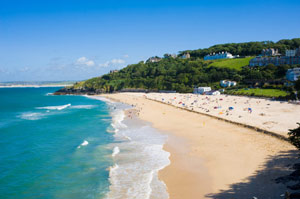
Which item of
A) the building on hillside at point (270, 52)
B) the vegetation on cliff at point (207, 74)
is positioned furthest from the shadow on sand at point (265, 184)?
the building on hillside at point (270, 52)

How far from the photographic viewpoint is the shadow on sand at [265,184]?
12516mm

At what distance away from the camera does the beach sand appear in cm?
1367

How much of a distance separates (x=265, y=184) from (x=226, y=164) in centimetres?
433

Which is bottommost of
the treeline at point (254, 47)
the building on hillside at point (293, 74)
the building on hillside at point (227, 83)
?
the building on hillside at point (227, 83)

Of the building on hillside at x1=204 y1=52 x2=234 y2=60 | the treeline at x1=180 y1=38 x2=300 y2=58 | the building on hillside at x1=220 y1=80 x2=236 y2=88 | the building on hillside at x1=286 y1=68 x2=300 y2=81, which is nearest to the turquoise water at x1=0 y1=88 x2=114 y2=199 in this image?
the building on hillside at x1=286 y1=68 x2=300 y2=81

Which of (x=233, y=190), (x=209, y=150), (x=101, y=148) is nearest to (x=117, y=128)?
(x=101, y=148)

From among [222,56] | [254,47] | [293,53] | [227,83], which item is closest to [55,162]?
[227,83]

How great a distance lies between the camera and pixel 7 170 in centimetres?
1908

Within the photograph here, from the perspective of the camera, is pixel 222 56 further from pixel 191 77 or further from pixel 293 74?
pixel 293 74

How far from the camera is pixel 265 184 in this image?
13641 millimetres

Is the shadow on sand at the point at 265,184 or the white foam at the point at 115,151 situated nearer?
the shadow on sand at the point at 265,184

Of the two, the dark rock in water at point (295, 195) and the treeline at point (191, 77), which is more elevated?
the treeline at point (191, 77)

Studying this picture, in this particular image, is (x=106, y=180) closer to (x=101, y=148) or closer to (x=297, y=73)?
(x=101, y=148)

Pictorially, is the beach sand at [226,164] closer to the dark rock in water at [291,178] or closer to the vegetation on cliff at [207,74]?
the dark rock in water at [291,178]
